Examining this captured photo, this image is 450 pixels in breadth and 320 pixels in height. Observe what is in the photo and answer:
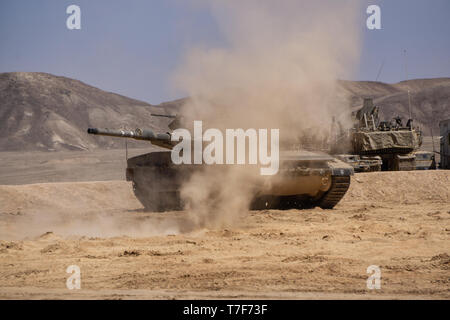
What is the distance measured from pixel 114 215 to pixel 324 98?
5.38 m

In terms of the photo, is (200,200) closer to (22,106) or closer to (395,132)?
(395,132)

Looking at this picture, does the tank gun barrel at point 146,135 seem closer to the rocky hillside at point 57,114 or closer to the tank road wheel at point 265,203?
the tank road wheel at point 265,203

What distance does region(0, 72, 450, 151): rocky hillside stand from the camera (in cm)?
4962

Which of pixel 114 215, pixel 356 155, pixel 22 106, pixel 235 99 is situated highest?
pixel 22 106

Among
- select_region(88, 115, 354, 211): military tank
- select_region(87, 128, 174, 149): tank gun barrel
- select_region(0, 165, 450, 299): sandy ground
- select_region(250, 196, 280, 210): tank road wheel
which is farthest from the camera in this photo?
select_region(250, 196, 280, 210): tank road wheel

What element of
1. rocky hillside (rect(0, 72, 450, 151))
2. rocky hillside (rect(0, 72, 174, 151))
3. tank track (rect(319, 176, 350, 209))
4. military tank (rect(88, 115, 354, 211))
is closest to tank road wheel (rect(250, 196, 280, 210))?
military tank (rect(88, 115, 354, 211))

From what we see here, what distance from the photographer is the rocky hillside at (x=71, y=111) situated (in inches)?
1954

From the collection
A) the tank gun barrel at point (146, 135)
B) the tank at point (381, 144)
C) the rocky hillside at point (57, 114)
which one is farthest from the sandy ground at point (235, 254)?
the rocky hillside at point (57, 114)

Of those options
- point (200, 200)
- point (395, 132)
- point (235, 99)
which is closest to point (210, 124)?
point (235, 99)

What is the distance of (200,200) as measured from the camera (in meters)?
10.3

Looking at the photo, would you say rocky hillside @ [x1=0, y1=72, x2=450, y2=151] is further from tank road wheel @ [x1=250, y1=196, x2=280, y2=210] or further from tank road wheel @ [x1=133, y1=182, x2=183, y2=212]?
tank road wheel @ [x1=133, y1=182, x2=183, y2=212]

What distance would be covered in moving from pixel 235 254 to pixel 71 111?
53436mm

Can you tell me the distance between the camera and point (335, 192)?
11289 millimetres

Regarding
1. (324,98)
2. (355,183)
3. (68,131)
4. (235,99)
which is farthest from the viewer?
(68,131)
